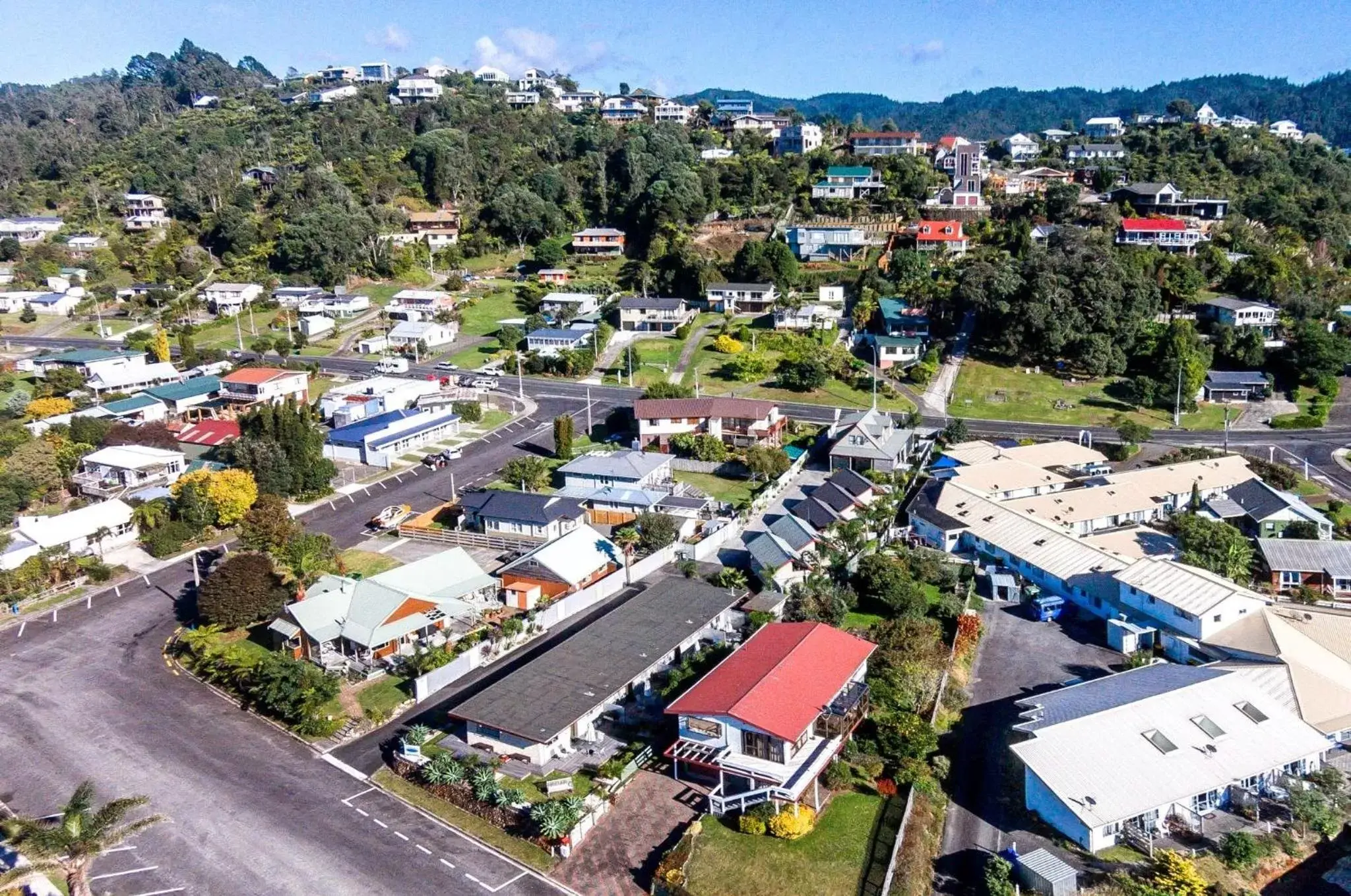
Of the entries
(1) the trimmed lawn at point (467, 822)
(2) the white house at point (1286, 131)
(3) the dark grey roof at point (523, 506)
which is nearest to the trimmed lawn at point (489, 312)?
(3) the dark grey roof at point (523, 506)

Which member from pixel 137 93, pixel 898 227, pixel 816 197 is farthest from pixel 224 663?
pixel 137 93

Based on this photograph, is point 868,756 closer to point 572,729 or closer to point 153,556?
point 572,729

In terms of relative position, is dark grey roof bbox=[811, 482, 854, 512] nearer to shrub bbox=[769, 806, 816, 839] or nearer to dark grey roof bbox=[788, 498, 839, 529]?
dark grey roof bbox=[788, 498, 839, 529]

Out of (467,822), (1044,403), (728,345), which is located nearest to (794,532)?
(467,822)

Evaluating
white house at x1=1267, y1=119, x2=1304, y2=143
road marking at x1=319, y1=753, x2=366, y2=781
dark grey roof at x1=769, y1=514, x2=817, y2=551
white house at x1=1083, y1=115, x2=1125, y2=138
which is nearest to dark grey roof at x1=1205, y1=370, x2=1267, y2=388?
dark grey roof at x1=769, y1=514, x2=817, y2=551

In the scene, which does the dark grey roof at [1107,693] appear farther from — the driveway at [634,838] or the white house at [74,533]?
the white house at [74,533]

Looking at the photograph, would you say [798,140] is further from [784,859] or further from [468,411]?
[784,859]

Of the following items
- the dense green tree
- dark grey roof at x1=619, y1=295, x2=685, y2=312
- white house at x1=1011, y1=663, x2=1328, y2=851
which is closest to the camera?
white house at x1=1011, y1=663, x2=1328, y2=851
